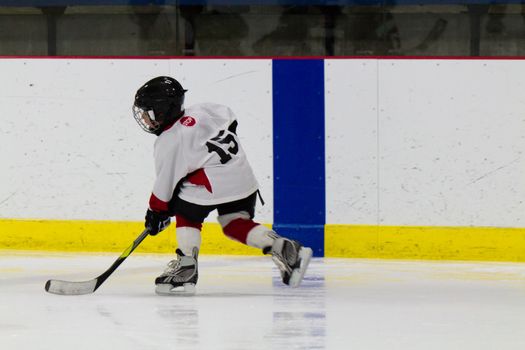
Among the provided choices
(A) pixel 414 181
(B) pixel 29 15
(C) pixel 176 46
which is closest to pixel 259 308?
(A) pixel 414 181

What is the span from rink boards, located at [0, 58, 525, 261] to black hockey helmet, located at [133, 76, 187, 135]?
1477mm

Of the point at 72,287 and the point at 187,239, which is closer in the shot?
the point at 72,287

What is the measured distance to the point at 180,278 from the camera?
15.9 feet

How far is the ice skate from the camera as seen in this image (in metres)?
4.82

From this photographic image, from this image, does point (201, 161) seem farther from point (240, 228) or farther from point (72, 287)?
point (72, 287)

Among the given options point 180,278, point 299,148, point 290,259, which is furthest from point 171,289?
point 299,148

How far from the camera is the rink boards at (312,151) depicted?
19.8ft

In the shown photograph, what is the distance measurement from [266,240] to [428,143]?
1.50 meters

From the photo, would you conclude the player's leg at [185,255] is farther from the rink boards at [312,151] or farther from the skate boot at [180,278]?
the rink boards at [312,151]

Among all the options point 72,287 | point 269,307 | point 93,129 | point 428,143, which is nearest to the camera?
point 269,307

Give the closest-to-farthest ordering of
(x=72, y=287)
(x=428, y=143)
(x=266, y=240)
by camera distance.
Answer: (x=72, y=287) → (x=266, y=240) → (x=428, y=143)

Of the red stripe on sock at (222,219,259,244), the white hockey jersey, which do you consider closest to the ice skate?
the red stripe on sock at (222,219,259,244)

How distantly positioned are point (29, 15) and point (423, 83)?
2.02 meters

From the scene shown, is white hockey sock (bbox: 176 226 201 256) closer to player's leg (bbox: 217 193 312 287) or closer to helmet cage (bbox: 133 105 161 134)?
player's leg (bbox: 217 193 312 287)
